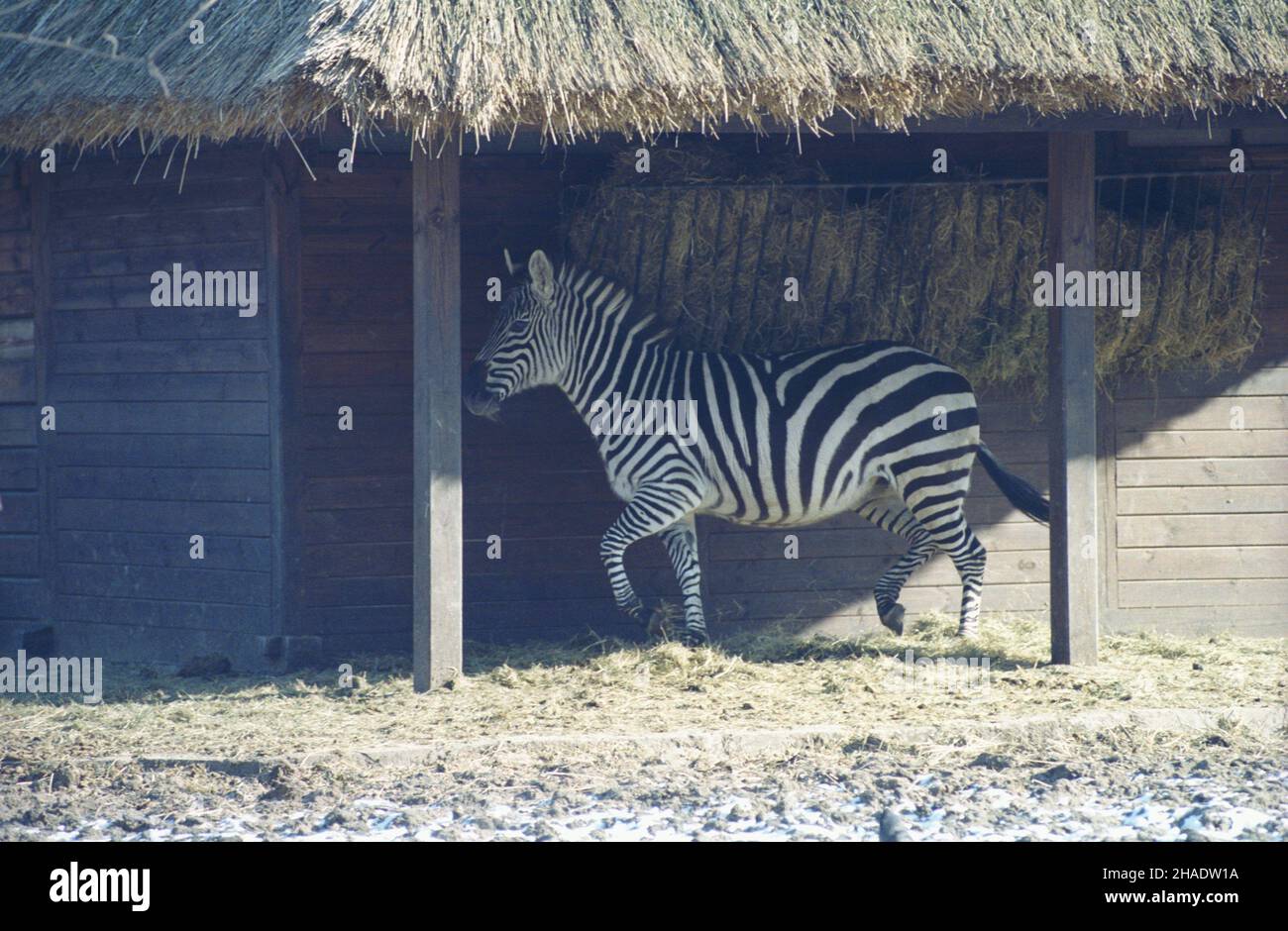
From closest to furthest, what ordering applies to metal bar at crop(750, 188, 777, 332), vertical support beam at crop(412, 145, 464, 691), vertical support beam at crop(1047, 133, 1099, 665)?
vertical support beam at crop(412, 145, 464, 691)
vertical support beam at crop(1047, 133, 1099, 665)
metal bar at crop(750, 188, 777, 332)

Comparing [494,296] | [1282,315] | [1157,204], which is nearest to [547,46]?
[494,296]

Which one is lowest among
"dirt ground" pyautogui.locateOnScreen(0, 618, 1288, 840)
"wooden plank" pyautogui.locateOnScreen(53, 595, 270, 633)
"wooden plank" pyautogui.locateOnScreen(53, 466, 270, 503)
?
"dirt ground" pyautogui.locateOnScreen(0, 618, 1288, 840)

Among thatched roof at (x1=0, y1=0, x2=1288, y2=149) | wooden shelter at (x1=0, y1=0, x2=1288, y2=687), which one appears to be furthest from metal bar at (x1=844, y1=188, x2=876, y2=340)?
thatched roof at (x1=0, y1=0, x2=1288, y2=149)

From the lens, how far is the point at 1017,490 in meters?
8.34

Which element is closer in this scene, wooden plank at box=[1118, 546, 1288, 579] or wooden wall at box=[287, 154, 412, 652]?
wooden wall at box=[287, 154, 412, 652]

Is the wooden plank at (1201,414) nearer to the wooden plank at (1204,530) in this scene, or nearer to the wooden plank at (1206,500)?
the wooden plank at (1206,500)

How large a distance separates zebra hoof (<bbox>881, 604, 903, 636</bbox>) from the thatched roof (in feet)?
9.94

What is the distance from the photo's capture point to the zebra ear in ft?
27.1

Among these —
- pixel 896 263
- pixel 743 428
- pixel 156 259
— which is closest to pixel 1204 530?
pixel 896 263

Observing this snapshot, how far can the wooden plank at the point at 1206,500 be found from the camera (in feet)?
29.3

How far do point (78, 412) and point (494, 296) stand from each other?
2.66 metres

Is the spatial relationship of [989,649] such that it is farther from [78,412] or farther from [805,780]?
[78,412]

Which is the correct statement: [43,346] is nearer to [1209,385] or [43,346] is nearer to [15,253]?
[15,253]

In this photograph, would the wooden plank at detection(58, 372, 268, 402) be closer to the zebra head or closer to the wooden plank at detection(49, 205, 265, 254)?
the wooden plank at detection(49, 205, 265, 254)
